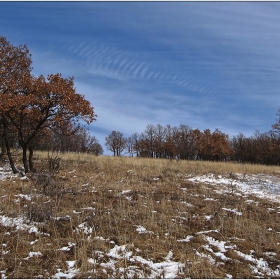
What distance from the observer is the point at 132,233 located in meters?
5.89

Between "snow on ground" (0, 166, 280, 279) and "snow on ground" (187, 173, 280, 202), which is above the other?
"snow on ground" (187, 173, 280, 202)

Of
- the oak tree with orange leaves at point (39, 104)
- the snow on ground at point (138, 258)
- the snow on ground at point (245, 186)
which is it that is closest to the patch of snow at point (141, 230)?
the snow on ground at point (138, 258)

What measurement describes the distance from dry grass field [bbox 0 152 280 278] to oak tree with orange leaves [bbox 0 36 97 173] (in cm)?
376

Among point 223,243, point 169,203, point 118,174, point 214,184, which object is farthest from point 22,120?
point 223,243

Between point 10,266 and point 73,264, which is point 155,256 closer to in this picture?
point 73,264

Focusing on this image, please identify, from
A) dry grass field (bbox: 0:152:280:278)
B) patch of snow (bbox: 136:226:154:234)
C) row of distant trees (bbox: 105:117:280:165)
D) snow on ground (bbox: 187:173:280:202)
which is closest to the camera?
dry grass field (bbox: 0:152:280:278)

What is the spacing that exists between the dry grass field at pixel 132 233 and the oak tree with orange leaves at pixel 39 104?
12.3ft

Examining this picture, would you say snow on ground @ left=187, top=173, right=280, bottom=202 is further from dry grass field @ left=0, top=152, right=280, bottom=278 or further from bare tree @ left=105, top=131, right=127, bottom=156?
bare tree @ left=105, top=131, right=127, bottom=156

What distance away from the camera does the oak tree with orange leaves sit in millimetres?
12648

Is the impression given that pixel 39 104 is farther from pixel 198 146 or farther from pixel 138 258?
pixel 198 146

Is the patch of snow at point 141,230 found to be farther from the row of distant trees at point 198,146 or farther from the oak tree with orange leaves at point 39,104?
the row of distant trees at point 198,146

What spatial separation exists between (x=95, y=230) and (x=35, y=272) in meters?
1.83

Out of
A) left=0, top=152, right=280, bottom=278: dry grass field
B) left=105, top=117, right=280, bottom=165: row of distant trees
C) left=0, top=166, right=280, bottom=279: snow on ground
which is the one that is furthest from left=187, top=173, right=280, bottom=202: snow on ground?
left=105, top=117, right=280, bottom=165: row of distant trees

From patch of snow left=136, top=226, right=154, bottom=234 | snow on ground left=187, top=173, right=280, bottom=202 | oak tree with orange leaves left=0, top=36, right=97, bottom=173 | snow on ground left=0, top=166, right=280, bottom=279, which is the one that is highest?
oak tree with orange leaves left=0, top=36, right=97, bottom=173
